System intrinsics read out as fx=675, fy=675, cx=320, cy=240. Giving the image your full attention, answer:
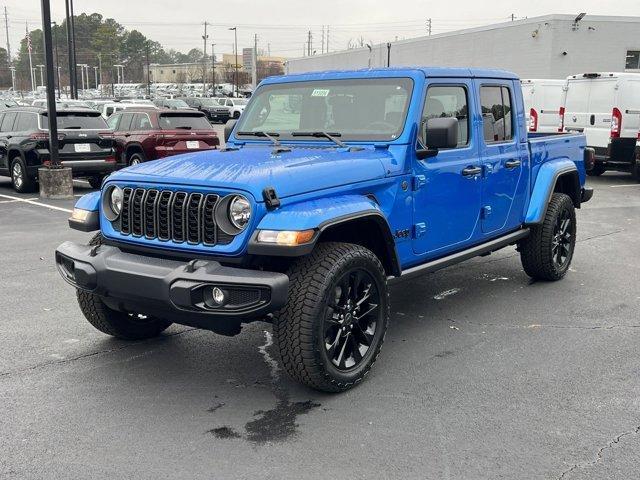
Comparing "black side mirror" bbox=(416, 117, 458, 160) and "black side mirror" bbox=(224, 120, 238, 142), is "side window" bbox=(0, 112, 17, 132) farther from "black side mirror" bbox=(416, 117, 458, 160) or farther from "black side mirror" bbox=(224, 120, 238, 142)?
"black side mirror" bbox=(416, 117, 458, 160)

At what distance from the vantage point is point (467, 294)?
254 inches

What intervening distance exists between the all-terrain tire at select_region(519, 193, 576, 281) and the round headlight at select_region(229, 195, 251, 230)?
3.60 metres

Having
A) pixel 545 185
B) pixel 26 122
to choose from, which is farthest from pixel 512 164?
pixel 26 122

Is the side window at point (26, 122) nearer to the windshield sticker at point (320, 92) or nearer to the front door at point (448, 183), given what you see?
the windshield sticker at point (320, 92)

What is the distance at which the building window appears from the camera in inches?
1283

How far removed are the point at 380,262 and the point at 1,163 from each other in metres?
12.0

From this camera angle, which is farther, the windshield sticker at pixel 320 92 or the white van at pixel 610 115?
the white van at pixel 610 115

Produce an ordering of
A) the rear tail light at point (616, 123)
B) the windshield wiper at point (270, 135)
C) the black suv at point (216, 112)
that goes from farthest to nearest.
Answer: the black suv at point (216, 112) → the rear tail light at point (616, 123) → the windshield wiper at point (270, 135)

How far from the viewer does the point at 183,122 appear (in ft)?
49.0

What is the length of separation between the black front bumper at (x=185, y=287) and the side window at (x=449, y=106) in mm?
1912

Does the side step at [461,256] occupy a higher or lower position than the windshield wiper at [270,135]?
lower

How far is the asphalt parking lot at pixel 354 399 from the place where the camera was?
11.1 ft

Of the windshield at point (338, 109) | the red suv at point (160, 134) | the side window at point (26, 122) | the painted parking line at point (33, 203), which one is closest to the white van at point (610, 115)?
the red suv at point (160, 134)

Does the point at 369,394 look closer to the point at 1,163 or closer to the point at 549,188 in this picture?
the point at 549,188
